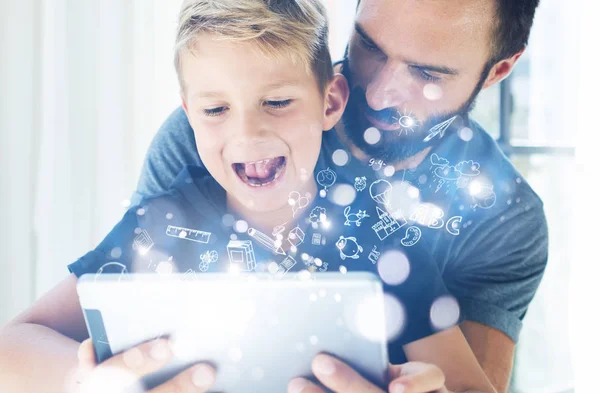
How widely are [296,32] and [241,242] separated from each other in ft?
1.07

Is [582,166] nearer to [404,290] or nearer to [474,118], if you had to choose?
[474,118]

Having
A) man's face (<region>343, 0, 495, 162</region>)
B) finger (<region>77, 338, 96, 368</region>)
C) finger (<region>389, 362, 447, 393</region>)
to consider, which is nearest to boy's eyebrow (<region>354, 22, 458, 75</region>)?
man's face (<region>343, 0, 495, 162</region>)

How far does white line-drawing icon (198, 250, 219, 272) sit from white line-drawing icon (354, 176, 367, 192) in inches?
9.5

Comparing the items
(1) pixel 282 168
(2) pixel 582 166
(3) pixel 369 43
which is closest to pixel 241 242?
(1) pixel 282 168

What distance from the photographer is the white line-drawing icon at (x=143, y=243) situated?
2.80 feet

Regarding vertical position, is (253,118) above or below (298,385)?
above

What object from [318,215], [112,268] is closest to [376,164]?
[318,215]

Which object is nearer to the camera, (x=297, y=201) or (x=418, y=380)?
(x=418, y=380)

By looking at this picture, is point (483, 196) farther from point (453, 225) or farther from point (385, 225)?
point (385, 225)

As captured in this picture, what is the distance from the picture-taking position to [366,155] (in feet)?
2.97

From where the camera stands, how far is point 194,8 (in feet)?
2.64

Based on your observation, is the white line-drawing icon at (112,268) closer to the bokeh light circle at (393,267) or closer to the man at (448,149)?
the man at (448,149)

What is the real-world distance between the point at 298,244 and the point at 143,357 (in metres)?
0.28

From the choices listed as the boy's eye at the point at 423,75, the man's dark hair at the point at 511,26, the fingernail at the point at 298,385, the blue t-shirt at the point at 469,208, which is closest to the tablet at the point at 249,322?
the fingernail at the point at 298,385
